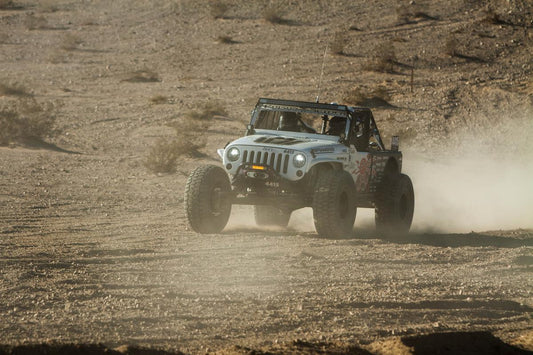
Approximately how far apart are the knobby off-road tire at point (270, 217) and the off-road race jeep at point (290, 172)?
71 centimetres

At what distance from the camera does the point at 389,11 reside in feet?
130

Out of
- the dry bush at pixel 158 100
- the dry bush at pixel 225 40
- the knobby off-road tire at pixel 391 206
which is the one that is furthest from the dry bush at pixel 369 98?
the knobby off-road tire at pixel 391 206

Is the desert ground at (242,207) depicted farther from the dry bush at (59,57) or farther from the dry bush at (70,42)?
the dry bush at (70,42)

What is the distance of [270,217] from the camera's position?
47.7 ft

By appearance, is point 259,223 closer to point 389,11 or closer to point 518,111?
point 518,111

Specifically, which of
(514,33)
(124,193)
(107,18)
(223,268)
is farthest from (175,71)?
(223,268)

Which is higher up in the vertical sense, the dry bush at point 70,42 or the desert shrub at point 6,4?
the desert shrub at point 6,4

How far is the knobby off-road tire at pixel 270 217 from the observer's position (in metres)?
14.5

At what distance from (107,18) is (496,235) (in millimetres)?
31488

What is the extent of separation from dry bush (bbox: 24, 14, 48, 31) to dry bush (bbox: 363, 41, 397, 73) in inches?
625

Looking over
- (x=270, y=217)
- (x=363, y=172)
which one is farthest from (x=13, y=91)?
(x=363, y=172)

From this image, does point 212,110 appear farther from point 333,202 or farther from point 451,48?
point 333,202

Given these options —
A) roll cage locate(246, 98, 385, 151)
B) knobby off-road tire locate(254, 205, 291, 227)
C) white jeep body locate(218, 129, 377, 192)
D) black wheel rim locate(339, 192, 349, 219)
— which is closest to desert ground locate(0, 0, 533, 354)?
knobby off-road tire locate(254, 205, 291, 227)

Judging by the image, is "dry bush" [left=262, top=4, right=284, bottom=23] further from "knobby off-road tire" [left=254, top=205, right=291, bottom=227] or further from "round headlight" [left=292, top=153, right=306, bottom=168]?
"round headlight" [left=292, top=153, right=306, bottom=168]
